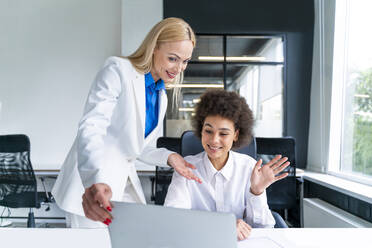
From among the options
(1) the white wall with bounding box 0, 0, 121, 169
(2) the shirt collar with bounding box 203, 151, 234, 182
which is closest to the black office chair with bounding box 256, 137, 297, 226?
(2) the shirt collar with bounding box 203, 151, 234, 182

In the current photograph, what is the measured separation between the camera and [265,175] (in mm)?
1227

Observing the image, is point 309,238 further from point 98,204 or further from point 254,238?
point 98,204

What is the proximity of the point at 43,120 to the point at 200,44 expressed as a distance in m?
2.45

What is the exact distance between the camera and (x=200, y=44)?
4203mm

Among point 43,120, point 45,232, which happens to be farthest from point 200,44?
point 45,232

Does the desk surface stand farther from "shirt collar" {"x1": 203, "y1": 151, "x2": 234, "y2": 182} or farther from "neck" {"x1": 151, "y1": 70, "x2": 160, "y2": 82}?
"neck" {"x1": 151, "y1": 70, "x2": 160, "y2": 82}

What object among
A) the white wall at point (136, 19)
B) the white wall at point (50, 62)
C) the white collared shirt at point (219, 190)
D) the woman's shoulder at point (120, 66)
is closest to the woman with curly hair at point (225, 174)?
the white collared shirt at point (219, 190)

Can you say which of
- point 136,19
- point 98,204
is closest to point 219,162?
point 98,204

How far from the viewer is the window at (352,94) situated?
2.69 metres

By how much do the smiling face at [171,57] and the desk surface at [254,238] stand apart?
2.07 feet

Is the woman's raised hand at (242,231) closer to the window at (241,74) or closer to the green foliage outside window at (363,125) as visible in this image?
the green foliage outside window at (363,125)

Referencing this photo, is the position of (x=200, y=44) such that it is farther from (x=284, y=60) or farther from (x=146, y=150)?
(x=146, y=150)

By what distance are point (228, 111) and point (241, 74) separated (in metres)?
2.95

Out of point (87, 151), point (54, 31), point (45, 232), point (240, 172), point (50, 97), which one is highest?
point (54, 31)
